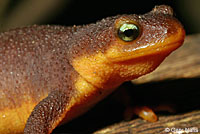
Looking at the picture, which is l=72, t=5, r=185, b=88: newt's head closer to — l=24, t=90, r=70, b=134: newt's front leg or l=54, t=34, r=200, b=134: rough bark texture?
l=24, t=90, r=70, b=134: newt's front leg

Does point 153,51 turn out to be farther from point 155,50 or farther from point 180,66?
point 180,66

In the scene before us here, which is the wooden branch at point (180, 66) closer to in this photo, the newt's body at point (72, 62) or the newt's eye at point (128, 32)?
the newt's body at point (72, 62)

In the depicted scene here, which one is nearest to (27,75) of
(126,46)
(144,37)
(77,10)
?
(126,46)

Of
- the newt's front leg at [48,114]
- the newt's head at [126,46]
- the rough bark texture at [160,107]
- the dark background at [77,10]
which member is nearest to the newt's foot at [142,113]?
the rough bark texture at [160,107]

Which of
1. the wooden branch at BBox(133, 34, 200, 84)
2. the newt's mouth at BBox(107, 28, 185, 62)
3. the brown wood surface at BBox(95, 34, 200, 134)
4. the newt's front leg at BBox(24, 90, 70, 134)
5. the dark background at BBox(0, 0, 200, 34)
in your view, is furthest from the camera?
the dark background at BBox(0, 0, 200, 34)

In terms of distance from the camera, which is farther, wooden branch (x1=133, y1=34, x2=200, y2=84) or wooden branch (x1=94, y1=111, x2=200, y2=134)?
wooden branch (x1=133, y1=34, x2=200, y2=84)

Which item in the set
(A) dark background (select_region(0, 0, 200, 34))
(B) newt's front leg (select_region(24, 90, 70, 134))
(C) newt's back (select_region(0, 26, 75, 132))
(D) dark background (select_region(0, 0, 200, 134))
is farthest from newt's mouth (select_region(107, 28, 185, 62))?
(A) dark background (select_region(0, 0, 200, 34))
